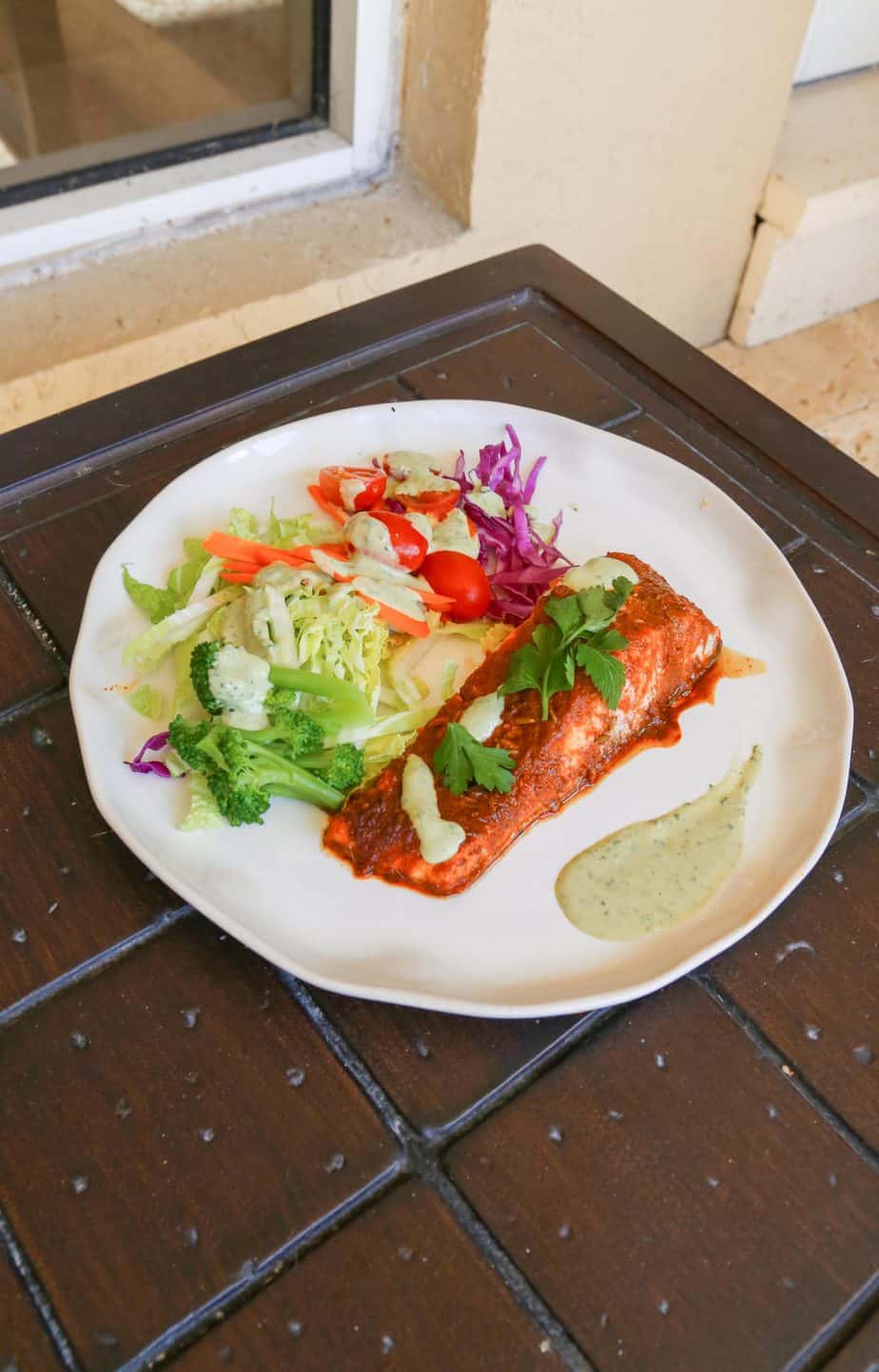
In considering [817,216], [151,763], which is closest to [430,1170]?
[151,763]

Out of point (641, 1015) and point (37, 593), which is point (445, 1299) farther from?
point (37, 593)

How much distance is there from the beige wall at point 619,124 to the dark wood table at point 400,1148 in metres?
2.11

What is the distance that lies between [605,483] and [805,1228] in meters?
1.15

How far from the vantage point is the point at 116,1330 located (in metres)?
1.04

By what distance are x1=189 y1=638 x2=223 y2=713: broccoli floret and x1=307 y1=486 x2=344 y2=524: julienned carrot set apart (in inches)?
17.0

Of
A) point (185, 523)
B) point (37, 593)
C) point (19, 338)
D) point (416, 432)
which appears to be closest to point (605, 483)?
point (416, 432)

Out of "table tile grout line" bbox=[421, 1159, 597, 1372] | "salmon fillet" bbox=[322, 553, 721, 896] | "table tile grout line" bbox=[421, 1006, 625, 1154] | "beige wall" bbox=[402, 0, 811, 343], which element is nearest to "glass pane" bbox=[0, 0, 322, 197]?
"beige wall" bbox=[402, 0, 811, 343]

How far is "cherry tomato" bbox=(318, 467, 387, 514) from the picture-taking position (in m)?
1.77

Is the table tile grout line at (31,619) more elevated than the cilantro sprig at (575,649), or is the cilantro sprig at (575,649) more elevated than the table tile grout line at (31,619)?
the cilantro sprig at (575,649)

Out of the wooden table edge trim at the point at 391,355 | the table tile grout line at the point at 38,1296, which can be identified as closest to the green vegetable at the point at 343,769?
the table tile grout line at the point at 38,1296

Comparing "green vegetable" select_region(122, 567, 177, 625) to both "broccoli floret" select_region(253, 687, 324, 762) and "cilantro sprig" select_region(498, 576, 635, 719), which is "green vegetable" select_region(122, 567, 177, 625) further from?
"cilantro sprig" select_region(498, 576, 635, 719)

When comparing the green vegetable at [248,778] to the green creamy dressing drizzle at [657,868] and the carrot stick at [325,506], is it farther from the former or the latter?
the carrot stick at [325,506]

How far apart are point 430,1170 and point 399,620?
30.8 inches

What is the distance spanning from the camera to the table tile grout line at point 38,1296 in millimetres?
1028
